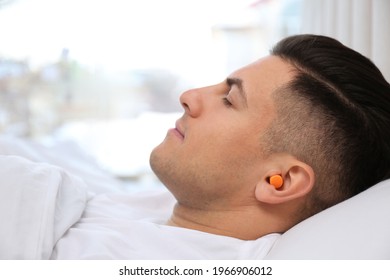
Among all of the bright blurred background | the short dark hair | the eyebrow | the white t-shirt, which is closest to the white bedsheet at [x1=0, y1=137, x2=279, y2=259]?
the white t-shirt

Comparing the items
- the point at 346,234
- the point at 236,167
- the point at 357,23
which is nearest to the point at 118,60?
the point at 357,23

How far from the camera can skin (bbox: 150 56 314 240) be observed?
1.08m

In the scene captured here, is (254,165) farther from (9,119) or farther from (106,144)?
(9,119)

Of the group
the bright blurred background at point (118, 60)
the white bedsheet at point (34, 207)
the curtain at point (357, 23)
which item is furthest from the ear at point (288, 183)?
the bright blurred background at point (118, 60)

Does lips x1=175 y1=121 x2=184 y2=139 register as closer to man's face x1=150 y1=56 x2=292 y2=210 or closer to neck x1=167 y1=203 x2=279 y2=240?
man's face x1=150 y1=56 x2=292 y2=210

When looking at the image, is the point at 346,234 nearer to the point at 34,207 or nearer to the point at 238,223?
the point at 238,223

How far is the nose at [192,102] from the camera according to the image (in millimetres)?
1133

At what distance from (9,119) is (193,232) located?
2002 mm

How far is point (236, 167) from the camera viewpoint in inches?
42.6

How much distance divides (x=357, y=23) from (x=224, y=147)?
94cm

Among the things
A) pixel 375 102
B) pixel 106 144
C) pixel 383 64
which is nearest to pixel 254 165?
pixel 375 102

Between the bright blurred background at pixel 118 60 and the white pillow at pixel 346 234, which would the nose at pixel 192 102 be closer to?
the white pillow at pixel 346 234

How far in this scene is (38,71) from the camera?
278 centimetres
